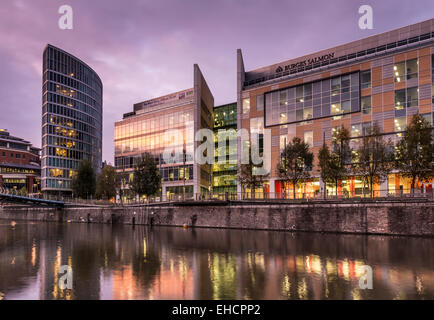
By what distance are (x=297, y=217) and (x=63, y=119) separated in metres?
108

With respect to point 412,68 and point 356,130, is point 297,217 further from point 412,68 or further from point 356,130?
point 412,68

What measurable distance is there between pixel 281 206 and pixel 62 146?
103m

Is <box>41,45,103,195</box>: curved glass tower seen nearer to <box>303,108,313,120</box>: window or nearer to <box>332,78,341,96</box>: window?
<box>303,108,313,120</box>: window

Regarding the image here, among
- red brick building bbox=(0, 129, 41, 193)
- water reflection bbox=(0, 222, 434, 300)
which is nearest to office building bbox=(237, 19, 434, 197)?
water reflection bbox=(0, 222, 434, 300)

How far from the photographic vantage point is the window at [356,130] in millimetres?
59969

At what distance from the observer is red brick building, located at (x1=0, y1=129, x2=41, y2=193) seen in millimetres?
139375

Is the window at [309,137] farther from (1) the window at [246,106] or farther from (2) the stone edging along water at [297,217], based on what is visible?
(2) the stone edging along water at [297,217]

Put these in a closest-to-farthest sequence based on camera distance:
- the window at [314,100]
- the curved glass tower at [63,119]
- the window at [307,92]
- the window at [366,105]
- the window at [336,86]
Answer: the window at [366,105] < the window at [314,100] < the window at [336,86] < the window at [307,92] < the curved glass tower at [63,119]

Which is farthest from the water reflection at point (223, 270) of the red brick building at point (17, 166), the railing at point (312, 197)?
the red brick building at point (17, 166)

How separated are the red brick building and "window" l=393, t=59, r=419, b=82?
459 ft

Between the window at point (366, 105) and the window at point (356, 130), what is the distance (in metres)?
2.59

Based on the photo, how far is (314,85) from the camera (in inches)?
2571

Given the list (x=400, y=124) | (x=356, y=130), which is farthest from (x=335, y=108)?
(x=400, y=124)
